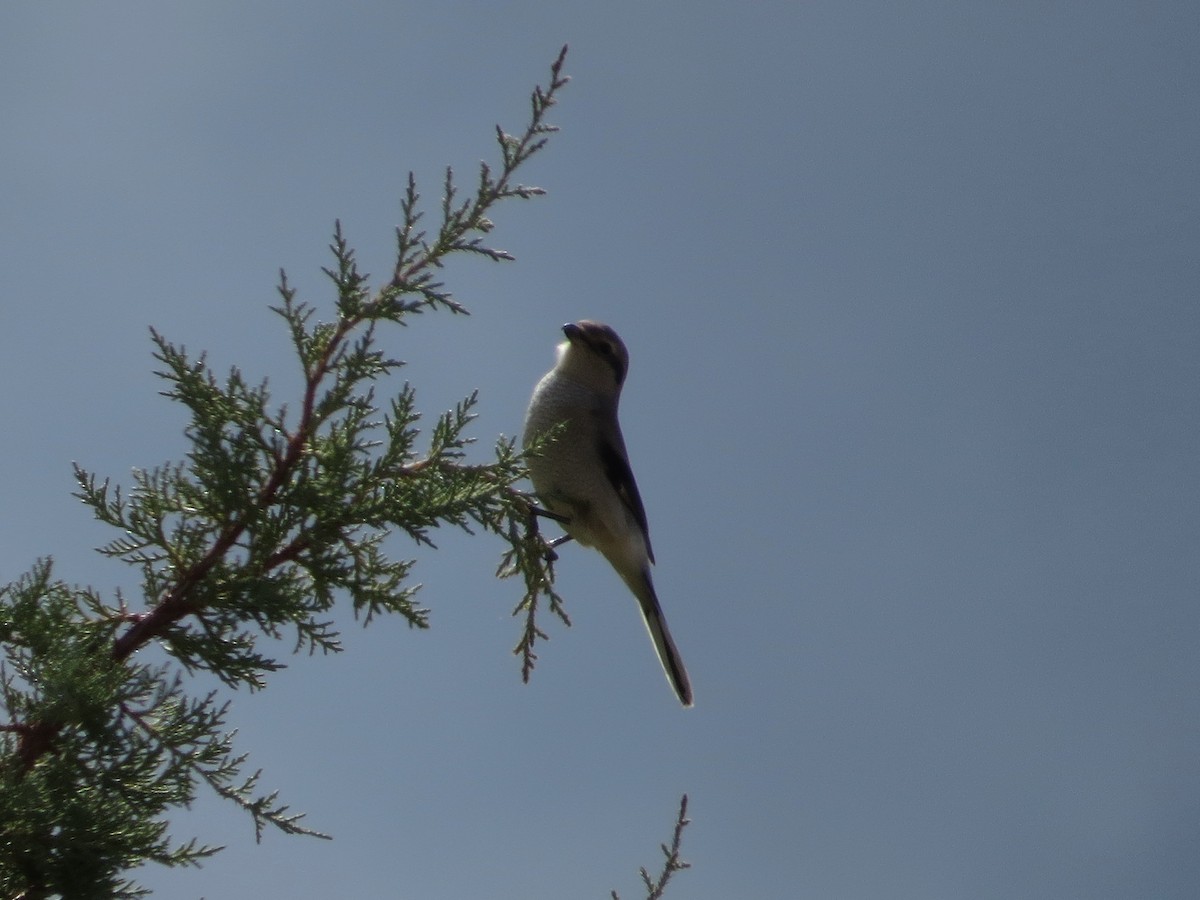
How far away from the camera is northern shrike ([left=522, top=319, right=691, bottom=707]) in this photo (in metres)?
5.35

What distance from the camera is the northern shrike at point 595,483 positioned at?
535 centimetres

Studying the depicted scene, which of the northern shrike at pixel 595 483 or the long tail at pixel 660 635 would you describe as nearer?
the northern shrike at pixel 595 483

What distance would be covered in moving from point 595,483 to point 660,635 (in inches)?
32.5

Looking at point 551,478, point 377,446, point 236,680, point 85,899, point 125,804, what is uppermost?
point 551,478

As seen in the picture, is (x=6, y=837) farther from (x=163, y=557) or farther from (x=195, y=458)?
(x=195, y=458)

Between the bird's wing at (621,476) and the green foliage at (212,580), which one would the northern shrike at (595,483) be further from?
the green foliage at (212,580)

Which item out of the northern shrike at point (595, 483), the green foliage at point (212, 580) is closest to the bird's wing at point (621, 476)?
the northern shrike at point (595, 483)

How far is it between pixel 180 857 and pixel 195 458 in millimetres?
873

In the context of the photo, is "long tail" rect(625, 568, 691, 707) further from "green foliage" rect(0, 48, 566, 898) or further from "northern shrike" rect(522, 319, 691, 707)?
"green foliage" rect(0, 48, 566, 898)

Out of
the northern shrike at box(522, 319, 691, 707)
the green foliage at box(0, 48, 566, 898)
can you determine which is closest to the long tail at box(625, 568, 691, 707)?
the northern shrike at box(522, 319, 691, 707)

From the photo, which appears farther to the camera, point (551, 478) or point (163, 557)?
point (551, 478)

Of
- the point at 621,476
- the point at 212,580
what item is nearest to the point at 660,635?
the point at 621,476

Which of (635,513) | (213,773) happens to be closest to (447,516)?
(213,773)

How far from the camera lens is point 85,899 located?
8.15ft
